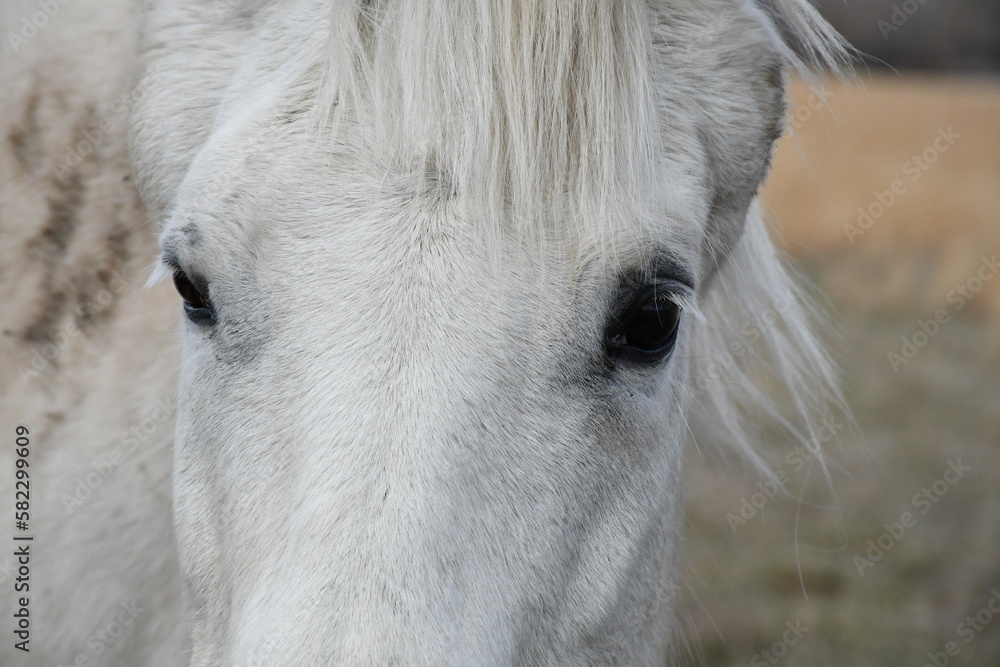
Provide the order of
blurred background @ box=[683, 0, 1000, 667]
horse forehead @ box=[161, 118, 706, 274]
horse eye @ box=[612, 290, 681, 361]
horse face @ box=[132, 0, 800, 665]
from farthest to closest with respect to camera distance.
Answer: blurred background @ box=[683, 0, 1000, 667] < horse eye @ box=[612, 290, 681, 361] < horse forehead @ box=[161, 118, 706, 274] < horse face @ box=[132, 0, 800, 665]

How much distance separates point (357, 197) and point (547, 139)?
1.01ft

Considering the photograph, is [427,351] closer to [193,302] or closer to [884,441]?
[193,302]

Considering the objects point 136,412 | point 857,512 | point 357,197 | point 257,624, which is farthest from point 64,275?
point 857,512

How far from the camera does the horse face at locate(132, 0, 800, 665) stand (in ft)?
4.05

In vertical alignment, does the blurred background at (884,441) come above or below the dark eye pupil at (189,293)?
below

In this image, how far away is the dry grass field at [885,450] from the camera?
14.7 feet

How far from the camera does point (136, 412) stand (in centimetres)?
199

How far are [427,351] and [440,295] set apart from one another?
3.5 inches

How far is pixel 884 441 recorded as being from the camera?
6898 mm

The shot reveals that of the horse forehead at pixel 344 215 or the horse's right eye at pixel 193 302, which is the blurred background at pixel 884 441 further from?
the horse's right eye at pixel 193 302

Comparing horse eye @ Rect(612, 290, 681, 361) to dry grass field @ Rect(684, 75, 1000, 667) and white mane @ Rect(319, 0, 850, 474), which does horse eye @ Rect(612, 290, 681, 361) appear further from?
dry grass field @ Rect(684, 75, 1000, 667)

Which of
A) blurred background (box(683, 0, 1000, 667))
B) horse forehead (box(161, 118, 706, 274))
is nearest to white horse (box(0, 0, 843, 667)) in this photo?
horse forehead (box(161, 118, 706, 274))

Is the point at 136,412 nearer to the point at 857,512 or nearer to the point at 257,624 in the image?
the point at 257,624

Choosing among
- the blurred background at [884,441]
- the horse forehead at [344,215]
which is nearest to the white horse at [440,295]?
the horse forehead at [344,215]
